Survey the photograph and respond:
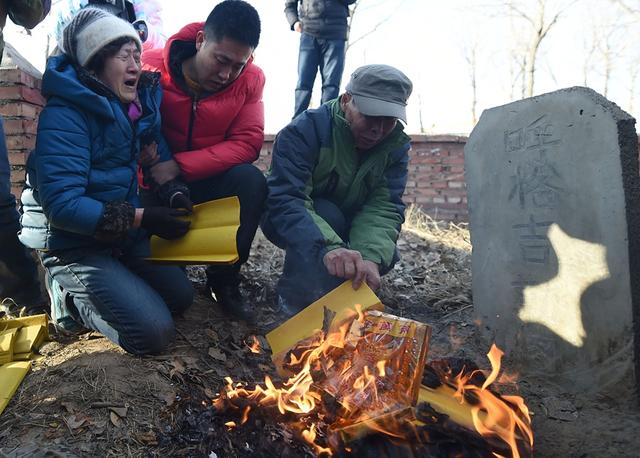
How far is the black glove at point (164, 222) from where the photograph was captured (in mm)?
2510

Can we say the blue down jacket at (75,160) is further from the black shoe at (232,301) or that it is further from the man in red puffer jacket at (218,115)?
the black shoe at (232,301)

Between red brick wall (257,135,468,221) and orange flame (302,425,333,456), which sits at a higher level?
red brick wall (257,135,468,221)

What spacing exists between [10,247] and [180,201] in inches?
37.1

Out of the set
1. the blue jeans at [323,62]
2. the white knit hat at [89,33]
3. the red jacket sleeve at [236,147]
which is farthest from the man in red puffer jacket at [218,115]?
the blue jeans at [323,62]

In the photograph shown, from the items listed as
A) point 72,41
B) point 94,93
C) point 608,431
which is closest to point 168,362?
point 94,93

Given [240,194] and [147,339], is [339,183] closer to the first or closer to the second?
[240,194]

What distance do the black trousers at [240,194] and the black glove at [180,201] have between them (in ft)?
0.97

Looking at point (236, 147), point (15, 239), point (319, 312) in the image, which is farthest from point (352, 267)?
point (15, 239)

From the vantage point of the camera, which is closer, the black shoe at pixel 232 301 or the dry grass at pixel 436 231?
the black shoe at pixel 232 301

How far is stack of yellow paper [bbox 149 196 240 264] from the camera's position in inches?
101

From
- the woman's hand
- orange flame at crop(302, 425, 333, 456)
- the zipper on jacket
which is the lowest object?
orange flame at crop(302, 425, 333, 456)

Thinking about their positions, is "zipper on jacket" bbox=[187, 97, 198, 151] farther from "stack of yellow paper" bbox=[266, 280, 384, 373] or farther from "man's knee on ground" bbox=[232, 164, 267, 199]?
"stack of yellow paper" bbox=[266, 280, 384, 373]

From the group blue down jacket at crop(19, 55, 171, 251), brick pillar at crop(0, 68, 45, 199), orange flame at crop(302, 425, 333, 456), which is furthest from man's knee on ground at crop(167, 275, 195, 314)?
brick pillar at crop(0, 68, 45, 199)

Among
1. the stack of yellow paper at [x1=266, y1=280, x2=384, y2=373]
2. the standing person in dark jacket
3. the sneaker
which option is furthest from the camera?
the standing person in dark jacket
